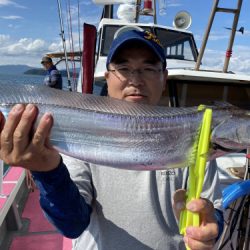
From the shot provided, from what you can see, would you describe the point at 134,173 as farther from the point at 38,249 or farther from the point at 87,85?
the point at 87,85

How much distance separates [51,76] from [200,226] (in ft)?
27.3

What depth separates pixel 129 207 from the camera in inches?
74.5

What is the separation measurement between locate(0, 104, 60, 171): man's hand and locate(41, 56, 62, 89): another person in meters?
7.06

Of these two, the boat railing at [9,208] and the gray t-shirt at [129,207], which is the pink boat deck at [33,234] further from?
the gray t-shirt at [129,207]

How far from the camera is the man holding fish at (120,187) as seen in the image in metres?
1.52

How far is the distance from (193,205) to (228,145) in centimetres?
34

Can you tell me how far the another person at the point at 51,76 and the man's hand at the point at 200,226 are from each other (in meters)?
7.29

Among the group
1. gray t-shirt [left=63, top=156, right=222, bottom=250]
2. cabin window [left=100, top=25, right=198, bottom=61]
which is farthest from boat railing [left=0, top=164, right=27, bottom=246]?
cabin window [left=100, top=25, right=198, bottom=61]

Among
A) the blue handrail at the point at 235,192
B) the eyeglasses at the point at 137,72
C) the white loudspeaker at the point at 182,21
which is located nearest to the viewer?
the eyeglasses at the point at 137,72

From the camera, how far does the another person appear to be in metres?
8.96

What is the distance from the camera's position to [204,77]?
4746 millimetres

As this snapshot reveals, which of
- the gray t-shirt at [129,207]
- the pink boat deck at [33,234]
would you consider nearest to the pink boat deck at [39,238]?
the pink boat deck at [33,234]

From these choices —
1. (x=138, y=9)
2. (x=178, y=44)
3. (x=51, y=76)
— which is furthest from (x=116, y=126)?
(x=138, y=9)

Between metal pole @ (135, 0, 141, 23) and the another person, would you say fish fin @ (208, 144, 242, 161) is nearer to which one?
the another person
